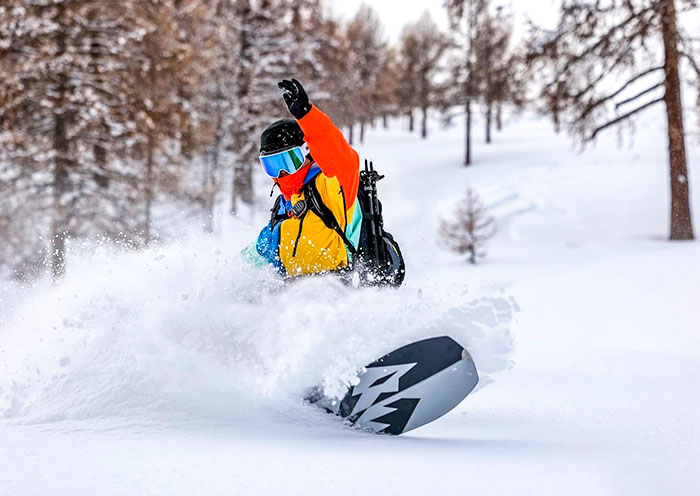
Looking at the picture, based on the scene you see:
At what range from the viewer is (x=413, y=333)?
326 cm

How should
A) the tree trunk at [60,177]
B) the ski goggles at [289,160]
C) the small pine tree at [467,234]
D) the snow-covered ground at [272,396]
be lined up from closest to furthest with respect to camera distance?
the snow-covered ground at [272,396], the ski goggles at [289,160], the tree trunk at [60,177], the small pine tree at [467,234]

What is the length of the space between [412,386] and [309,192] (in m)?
1.25

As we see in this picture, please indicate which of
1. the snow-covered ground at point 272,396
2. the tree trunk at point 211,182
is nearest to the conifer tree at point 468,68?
the tree trunk at point 211,182

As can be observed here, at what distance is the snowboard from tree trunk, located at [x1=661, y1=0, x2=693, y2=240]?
394 inches

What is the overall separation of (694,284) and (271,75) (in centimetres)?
1495

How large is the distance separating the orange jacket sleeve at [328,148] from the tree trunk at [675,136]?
9889 millimetres

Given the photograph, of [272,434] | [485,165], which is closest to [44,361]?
[272,434]

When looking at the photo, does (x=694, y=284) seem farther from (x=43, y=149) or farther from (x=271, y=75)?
(x=271, y=75)

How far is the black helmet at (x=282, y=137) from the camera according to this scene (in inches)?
143

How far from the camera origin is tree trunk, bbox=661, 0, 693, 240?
11273 mm

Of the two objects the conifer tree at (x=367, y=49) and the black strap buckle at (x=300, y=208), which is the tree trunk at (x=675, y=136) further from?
the conifer tree at (x=367, y=49)

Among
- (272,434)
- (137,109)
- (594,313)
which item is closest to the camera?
(272,434)

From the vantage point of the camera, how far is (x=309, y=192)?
3.58 meters

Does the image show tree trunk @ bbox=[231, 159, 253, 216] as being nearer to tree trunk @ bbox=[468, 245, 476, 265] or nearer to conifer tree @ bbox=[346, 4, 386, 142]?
tree trunk @ bbox=[468, 245, 476, 265]
